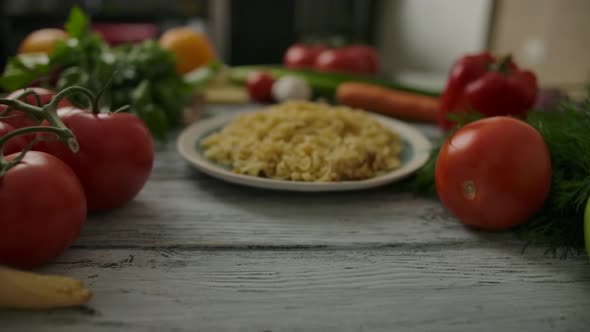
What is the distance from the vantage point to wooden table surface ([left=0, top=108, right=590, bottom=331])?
684 mm

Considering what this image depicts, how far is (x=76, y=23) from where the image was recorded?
4.88 feet

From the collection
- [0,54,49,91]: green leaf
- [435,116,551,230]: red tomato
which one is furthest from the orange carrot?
[0,54,49,91]: green leaf

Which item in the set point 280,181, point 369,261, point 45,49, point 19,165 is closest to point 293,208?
point 280,181

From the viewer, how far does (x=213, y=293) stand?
739 millimetres

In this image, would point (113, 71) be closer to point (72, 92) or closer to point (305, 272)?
point (72, 92)

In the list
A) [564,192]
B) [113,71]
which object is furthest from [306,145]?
[113,71]

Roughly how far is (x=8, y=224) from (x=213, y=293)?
289 millimetres

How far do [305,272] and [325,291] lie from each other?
0.20 feet

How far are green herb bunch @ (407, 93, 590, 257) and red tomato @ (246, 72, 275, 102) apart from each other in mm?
1162

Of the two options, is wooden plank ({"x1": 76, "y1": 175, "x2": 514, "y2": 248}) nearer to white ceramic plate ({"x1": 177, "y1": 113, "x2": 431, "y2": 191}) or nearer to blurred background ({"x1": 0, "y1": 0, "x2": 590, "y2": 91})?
white ceramic plate ({"x1": 177, "y1": 113, "x2": 431, "y2": 191})

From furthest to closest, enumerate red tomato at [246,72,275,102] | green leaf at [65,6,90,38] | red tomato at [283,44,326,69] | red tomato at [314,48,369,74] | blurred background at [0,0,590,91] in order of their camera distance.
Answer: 1. blurred background at [0,0,590,91]
2. red tomato at [283,44,326,69]
3. red tomato at [314,48,369,74]
4. red tomato at [246,72,275,102]
5. green leaf at [65,6,90,38]

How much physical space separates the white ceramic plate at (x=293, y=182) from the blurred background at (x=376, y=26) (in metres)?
1.36

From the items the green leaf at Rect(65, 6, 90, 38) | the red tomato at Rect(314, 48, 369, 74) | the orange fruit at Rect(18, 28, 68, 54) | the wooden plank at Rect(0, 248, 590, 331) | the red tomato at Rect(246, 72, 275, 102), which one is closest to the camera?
the wooden plank at Rect(0, 248, 590, 331)

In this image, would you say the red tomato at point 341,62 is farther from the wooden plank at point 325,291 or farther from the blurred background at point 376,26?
the wooden plank at point 325,291
